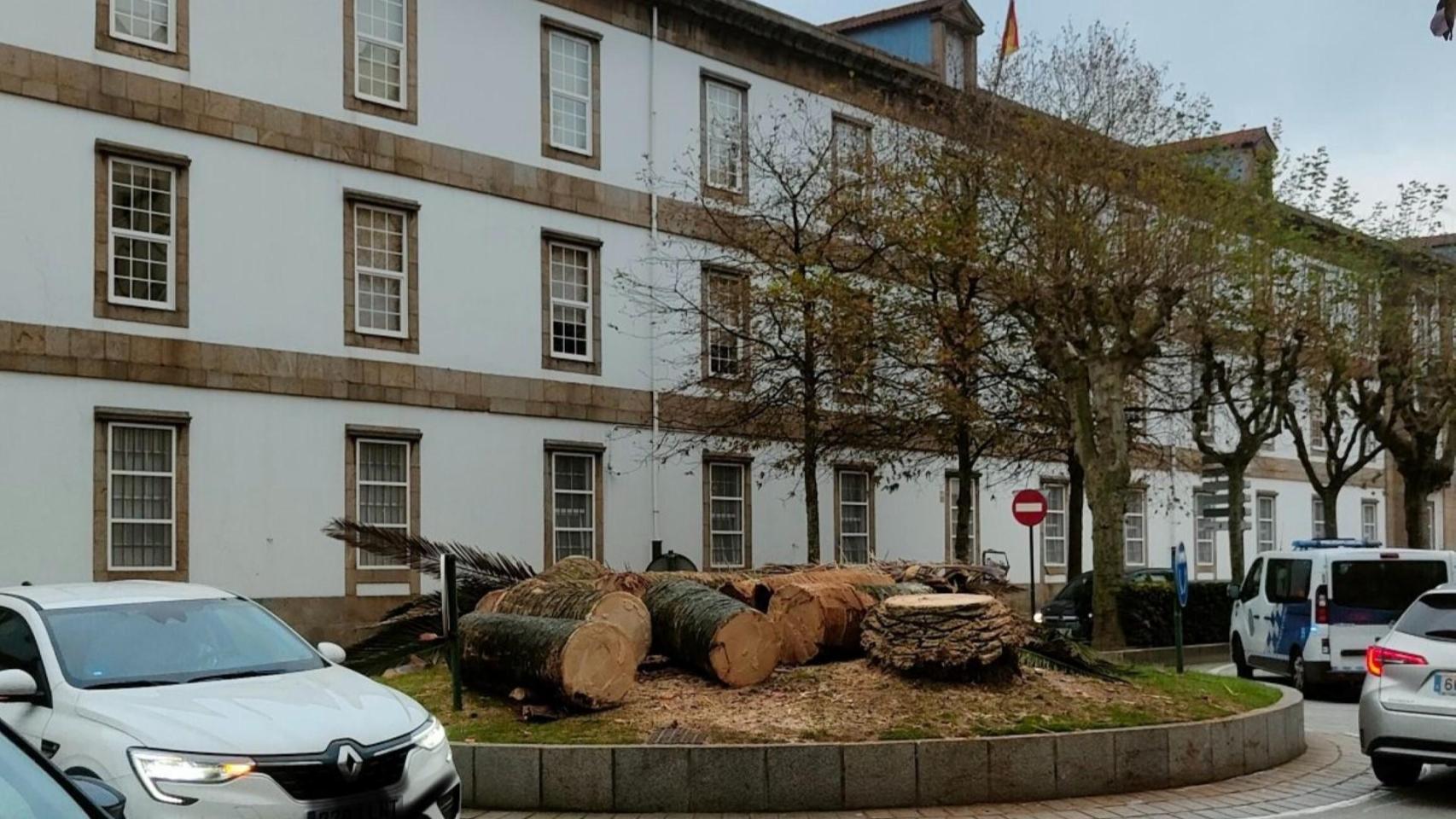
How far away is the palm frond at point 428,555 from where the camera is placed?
17203 millimetres

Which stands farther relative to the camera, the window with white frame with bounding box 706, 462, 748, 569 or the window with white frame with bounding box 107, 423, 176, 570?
the window with white frame with bounding box 706, 462, 748, 569

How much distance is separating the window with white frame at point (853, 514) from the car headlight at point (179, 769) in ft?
90.8

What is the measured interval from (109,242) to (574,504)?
977cm

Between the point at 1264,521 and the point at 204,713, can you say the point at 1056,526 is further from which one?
the point at 204,713

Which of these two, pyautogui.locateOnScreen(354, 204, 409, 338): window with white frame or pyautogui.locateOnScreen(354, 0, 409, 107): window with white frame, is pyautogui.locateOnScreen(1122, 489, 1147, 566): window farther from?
pyautogui.locateOnScreen(354, 0, 409, 107): window with white frame

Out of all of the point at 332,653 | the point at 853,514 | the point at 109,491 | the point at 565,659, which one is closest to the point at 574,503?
the point at 853,514

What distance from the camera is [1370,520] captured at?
57.8 meters

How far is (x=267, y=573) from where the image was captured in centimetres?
2447

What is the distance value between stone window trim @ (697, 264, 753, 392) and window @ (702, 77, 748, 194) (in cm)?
186

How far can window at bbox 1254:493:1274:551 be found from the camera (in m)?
50.6

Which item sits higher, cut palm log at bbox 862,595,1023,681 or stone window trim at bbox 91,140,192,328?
stone window trim at bbox 91,140,192,328

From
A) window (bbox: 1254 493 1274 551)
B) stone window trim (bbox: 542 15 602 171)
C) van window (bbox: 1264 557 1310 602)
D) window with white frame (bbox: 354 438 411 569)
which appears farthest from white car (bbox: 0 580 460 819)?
window (bbox: 1254 493 1274 551)

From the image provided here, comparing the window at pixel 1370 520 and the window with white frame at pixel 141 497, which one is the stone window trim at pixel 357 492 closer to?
the window with white frame at pixel 141 497

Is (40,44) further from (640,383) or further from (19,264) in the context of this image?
(640,383)
